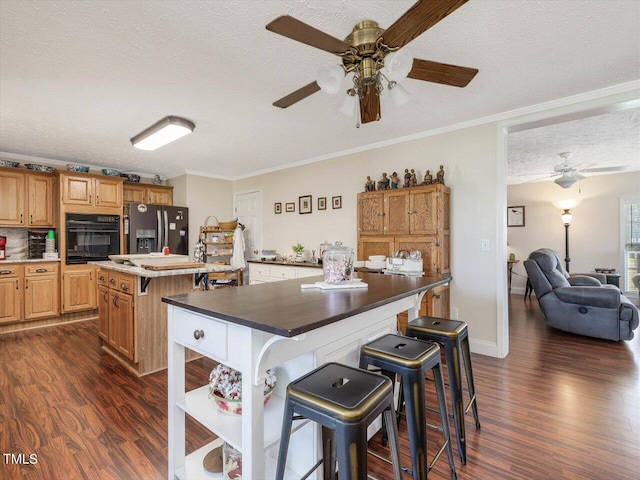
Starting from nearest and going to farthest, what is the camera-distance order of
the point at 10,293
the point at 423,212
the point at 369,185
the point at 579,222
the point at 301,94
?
1. the point at 301,94
2. the point at 423,212
3. the point at 369,185
4. the point at 10,293
5. the point at 579,222

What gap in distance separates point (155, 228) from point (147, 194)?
841 millimetres

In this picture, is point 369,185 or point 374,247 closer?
point 374,247

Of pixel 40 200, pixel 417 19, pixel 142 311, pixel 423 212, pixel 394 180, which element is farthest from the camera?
pixel 40 200

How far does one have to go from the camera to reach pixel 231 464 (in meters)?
1.40

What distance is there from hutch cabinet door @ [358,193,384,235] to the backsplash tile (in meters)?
4.97

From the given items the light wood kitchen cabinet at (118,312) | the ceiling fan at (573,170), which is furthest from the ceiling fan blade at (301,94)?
the ceiling fan at (573,170)

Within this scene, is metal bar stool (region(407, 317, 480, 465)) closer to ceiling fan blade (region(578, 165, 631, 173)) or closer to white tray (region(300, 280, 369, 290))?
white tray (region(300, 280, 369, 290))

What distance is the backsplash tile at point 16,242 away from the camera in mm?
4492

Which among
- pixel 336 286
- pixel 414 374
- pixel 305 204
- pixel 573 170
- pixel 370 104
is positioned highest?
pixel 573 170

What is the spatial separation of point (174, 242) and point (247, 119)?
3084 millimetres

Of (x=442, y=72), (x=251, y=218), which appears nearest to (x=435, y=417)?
(x=442, y=72)

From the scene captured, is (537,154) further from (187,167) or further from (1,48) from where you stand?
(1,48)

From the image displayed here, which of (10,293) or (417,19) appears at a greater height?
(417,19)

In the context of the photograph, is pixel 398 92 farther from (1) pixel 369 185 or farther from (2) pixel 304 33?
(1) pixel 369 185
